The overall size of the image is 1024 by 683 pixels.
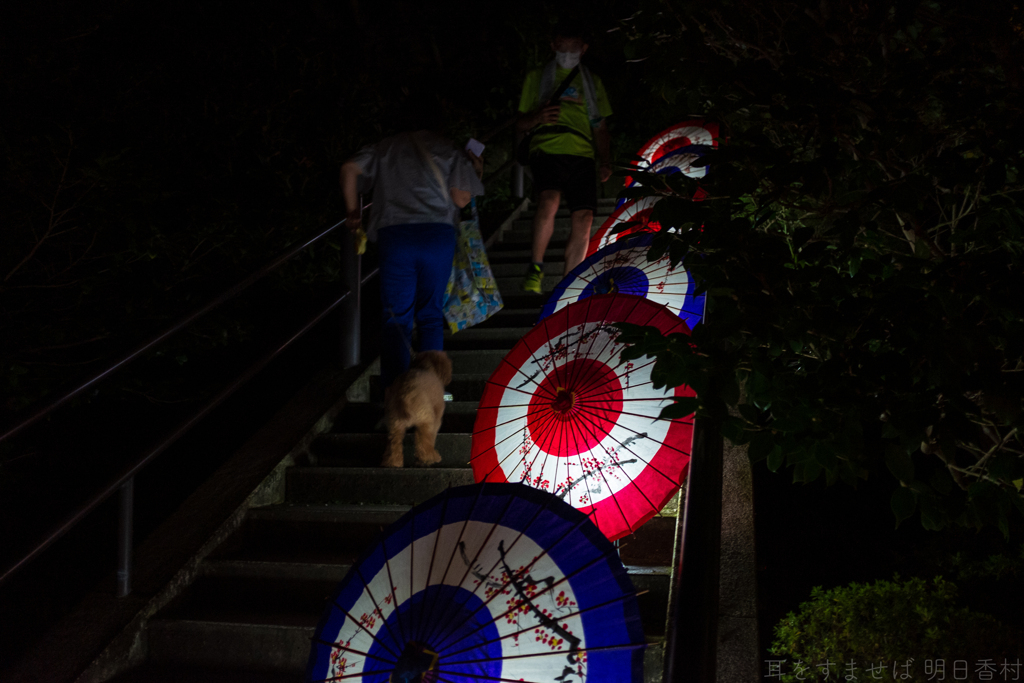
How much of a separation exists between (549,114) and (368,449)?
2532 millimetres

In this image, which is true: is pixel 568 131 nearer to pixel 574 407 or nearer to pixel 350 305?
pixel 350 305

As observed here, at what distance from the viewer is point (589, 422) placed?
2865 millimetres

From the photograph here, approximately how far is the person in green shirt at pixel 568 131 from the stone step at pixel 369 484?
227 cm

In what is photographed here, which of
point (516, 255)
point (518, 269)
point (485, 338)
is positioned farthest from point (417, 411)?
point (516, 255)

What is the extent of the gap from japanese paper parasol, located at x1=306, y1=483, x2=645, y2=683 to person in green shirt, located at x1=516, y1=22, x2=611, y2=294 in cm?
345

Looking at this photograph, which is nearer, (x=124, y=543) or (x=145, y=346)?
(x=124, y=543)

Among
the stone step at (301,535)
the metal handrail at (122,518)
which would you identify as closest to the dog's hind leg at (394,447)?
the stone step at (301,535)

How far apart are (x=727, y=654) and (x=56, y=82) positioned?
449cm

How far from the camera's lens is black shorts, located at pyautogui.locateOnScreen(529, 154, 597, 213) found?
5234 millimetres

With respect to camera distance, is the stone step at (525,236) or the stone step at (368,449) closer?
the stone step at (368,449)

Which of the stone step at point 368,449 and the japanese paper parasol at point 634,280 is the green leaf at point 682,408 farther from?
the stone step at point 368,449

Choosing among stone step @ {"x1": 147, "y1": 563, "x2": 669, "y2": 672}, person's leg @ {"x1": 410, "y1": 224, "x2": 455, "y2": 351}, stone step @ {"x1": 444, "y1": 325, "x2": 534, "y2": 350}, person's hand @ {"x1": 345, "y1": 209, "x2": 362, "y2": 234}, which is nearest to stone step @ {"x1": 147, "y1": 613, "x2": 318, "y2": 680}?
stone step @ {"x1": 147, "y1": 563, "x2": 669, "y2": 672}

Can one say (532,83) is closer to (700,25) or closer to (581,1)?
(700,25)

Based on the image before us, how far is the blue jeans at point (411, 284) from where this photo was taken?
409cm
